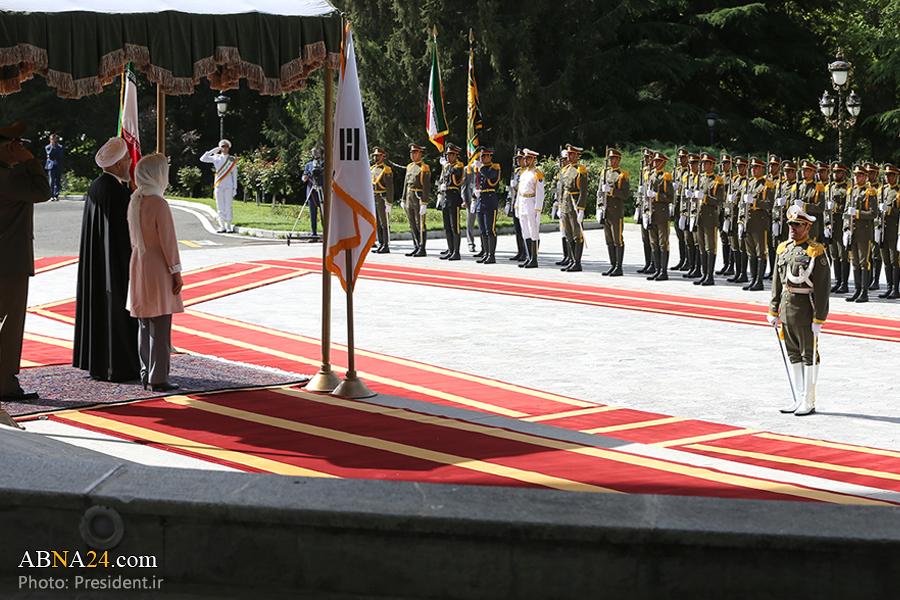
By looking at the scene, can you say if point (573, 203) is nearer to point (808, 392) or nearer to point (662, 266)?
point (662, 266)

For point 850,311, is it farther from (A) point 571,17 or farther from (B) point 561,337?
(A) point 571,17

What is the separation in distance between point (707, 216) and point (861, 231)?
2665mm

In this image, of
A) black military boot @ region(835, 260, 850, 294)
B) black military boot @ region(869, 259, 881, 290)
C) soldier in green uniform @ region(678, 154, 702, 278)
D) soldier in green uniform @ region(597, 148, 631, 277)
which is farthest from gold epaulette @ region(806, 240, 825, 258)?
soldier in green uniform @ region(597, 148, 631, 277)

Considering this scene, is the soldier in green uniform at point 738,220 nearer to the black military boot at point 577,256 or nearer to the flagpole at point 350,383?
the black military boot at point 577,256

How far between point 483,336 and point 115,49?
18.7 feet

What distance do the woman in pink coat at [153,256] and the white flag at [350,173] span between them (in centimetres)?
134

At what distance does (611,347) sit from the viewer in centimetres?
1180

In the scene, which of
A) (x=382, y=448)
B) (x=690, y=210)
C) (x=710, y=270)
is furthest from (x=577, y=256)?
(x=382, y=448)

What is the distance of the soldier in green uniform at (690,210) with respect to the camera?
18.6 meters

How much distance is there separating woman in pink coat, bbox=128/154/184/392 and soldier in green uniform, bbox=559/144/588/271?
11.6 meters

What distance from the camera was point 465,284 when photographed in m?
17.7

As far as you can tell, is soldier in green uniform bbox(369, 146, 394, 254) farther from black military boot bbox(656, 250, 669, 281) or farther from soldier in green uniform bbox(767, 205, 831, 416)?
soldier in green uniform bbox(767, 205, 831, 416)

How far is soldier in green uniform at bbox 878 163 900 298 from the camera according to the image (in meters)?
16.3

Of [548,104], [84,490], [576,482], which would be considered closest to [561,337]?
[576,482]
